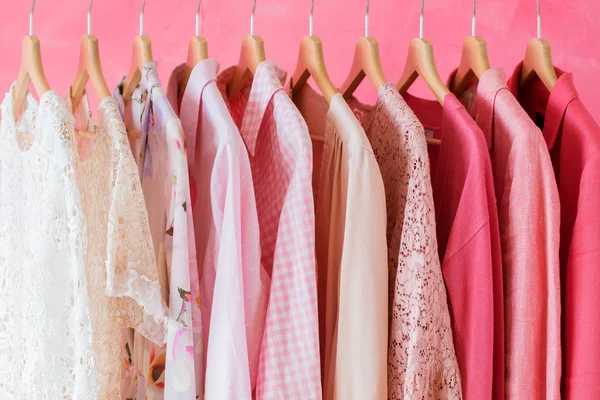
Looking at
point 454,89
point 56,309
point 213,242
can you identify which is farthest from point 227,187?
point 454,89

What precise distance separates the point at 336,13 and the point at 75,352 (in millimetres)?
911

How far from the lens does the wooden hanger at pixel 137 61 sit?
37.1 inches

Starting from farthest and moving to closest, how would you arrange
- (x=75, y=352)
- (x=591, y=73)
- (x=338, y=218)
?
(x=591, y=73) < (x=338, y=218) < (x=75, y=352)

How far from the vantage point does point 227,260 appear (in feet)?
2.54

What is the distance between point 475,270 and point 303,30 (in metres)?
0.79

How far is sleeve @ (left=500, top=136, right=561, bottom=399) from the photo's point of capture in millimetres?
801

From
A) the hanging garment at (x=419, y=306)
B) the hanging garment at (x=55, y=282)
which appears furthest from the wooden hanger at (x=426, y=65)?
the hanging garment at (x=55, y=282)

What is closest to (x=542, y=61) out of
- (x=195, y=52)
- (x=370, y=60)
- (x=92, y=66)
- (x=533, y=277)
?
(x=370, y=60)

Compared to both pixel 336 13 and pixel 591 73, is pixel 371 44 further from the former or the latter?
pixel 591 73

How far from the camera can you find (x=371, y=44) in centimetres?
99

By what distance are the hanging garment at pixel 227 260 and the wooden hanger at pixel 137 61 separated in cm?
9

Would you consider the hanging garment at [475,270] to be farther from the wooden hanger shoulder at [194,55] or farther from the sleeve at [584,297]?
the wooden hanger shoulder at [194,55]

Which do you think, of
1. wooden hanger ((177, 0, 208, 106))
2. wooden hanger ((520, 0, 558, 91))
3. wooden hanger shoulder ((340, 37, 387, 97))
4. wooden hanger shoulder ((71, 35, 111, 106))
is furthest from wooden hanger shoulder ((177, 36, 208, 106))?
wooden hanger ((520, 0, 558, 91))

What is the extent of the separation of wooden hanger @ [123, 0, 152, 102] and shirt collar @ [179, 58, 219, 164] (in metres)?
0.08
